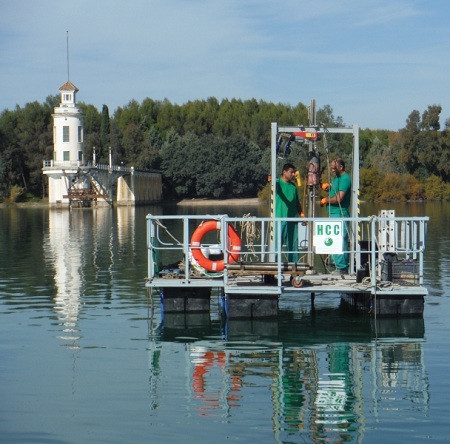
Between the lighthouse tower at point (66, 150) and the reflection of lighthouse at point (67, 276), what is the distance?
42.3m

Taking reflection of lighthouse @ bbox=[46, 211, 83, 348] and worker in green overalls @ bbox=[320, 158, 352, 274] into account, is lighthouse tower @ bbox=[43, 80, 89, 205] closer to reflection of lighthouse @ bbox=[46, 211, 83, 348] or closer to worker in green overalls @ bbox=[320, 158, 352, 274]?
reflection of lighthouse @ bbox=[46, 211, 83, 348]

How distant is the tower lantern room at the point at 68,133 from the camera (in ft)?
288

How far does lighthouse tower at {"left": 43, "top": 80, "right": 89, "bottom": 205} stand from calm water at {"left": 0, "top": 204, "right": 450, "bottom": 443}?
67846mm

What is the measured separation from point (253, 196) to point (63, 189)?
2519cm

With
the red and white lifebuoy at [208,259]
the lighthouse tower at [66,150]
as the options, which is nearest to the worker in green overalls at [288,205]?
the red and white lifebuoy at [208,259]

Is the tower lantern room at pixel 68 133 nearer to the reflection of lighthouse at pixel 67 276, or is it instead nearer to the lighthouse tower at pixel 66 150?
the lighthouse tower at pixel 66 150

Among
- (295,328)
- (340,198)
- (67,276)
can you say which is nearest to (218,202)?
(67,276)

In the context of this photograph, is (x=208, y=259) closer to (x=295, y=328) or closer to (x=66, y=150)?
(x=295, y=328)

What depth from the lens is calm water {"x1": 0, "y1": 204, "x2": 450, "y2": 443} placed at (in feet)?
33.5

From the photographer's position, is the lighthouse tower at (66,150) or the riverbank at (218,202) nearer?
the lighthouse tower at (66,150)

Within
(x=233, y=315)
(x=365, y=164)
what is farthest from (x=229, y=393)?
(x=365, y=164)

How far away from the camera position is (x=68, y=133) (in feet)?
289

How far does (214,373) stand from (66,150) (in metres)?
77.6

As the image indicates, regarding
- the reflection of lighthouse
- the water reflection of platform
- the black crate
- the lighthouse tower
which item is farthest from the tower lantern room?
the black crate
